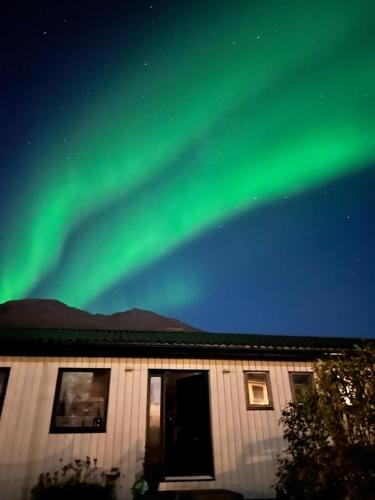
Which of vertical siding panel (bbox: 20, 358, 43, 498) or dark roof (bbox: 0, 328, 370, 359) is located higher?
dark roof (bbox: 0, 328, 370, 359)

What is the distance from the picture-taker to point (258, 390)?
10727 mm

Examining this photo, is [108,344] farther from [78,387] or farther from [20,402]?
[20,402]

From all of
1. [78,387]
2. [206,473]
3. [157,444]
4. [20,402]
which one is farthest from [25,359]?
[206,473]

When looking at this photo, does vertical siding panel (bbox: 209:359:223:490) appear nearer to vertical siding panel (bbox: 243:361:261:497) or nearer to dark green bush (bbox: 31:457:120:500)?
vertical siding panel (bbox: 243:361:261:497)

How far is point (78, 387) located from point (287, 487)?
6.96 metres

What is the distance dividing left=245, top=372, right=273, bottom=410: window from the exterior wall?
16 cm

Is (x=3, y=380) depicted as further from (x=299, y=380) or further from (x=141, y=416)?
(x=299, y=380)

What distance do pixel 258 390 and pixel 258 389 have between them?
0.03 meters

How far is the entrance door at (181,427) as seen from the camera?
9812 millimetres

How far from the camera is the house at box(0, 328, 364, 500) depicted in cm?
909

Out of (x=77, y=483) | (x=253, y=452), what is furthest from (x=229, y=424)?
(x=77, y=483)

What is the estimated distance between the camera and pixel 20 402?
30.6 ft

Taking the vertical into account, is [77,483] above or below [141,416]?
below

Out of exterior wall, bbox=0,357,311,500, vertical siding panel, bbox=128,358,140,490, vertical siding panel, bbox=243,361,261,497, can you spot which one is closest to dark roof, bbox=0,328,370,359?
exterior wall, bbox=0,357,311,500
